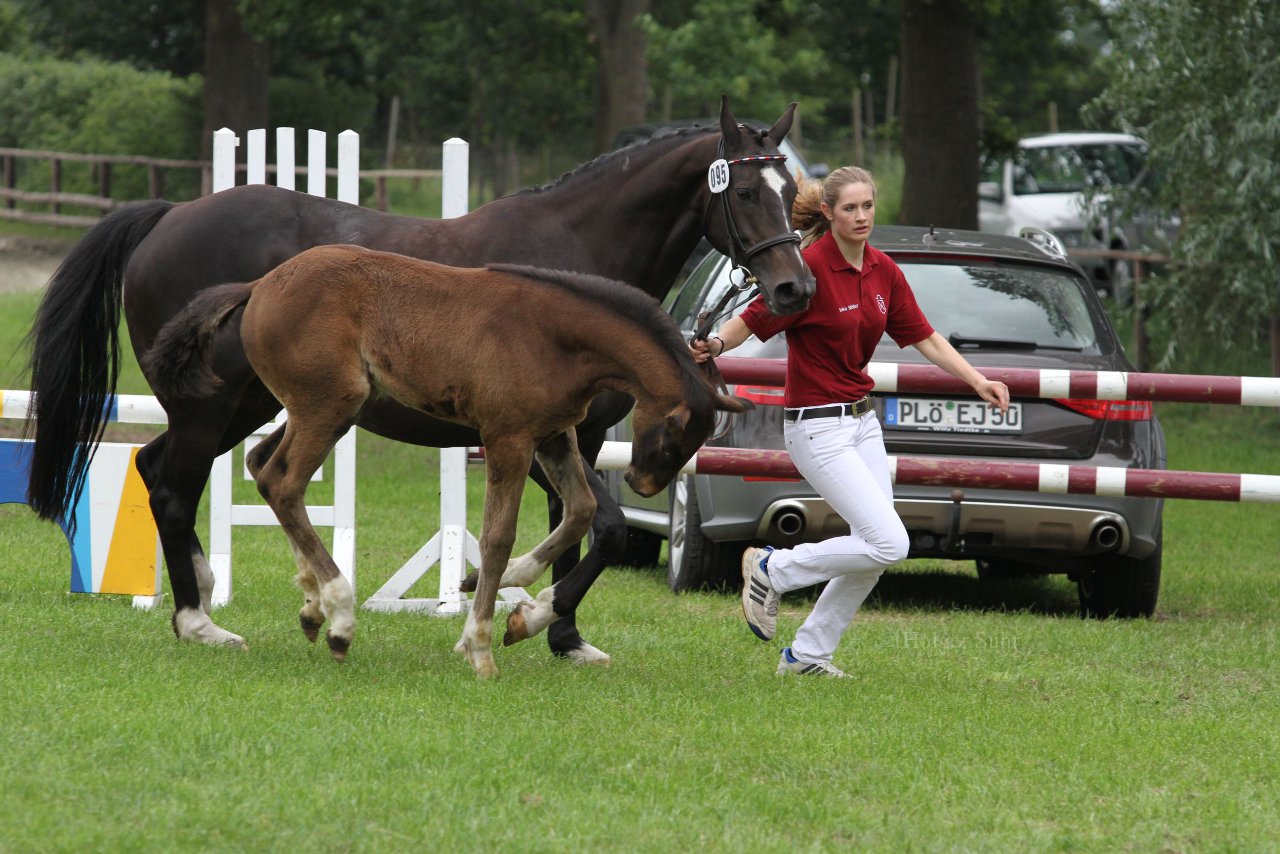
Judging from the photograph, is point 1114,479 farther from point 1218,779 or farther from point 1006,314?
point 1218,779

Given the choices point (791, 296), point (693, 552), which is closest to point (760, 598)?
point (791, 296)

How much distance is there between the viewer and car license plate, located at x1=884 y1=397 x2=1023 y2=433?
8.00 meters

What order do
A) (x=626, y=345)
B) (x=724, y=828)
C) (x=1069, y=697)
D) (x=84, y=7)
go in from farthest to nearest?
(x=84, y=7)
(x=1069, y=697)
(x=626, y=345)
(x=724, y=828)

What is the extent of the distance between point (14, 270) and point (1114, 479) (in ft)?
70.8

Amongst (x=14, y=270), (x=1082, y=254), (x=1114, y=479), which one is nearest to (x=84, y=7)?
(x=14, y=270)

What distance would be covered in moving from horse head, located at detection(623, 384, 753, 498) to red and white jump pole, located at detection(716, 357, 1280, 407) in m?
1.91

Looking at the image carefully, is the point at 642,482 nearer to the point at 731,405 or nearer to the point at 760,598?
the point at 731,405

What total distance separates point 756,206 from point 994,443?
7.84 ft

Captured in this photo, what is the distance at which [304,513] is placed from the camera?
6.12m

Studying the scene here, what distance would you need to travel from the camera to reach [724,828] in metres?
4.36

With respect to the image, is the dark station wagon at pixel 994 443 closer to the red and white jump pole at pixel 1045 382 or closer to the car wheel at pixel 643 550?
the red and white jump pole at pixel 1045 382

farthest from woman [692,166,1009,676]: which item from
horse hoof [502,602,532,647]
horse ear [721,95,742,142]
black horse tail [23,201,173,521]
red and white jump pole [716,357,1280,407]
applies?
black horse tail [23,201,173,521]

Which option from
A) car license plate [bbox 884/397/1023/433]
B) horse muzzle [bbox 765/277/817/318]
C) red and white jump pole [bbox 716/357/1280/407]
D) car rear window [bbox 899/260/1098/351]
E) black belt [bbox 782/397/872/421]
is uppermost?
horse muzzle [bbox 765/277/817/318]

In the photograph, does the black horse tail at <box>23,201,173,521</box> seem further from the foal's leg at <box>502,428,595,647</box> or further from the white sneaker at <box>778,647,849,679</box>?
the white sneaker at <box>778,647,849,679</box>
